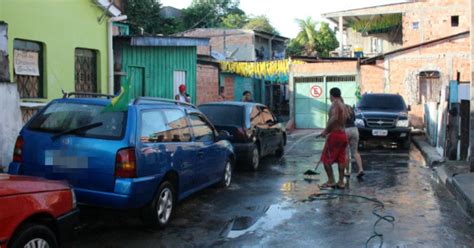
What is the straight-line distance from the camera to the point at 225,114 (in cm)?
1112

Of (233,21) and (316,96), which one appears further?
(233,21)

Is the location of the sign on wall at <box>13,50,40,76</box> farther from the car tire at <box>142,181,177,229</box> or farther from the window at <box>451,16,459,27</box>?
the window at <box>451,16,459,27</box>

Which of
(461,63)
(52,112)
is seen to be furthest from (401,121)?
(52,112)

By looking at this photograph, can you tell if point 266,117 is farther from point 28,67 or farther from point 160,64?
point 28,67

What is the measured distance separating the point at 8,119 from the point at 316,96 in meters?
18.1

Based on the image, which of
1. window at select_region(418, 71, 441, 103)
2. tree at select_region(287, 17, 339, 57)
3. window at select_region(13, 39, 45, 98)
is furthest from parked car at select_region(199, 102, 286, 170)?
tree at select_region(287, 17, 339, 57)

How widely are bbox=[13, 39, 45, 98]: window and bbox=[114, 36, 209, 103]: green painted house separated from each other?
2896 millimetres

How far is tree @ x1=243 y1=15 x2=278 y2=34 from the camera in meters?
53.2

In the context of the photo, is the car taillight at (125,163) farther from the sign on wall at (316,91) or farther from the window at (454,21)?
the window at (454,21)

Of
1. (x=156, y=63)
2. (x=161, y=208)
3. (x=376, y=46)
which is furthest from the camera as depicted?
(x=376, y=46)

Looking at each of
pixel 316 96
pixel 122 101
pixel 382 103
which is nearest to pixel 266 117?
pixel 382 103

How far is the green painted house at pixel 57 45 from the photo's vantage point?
10.3 metres

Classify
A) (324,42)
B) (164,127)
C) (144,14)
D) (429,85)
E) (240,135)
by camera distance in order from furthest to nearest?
(324,42) → (144,14) → (429,85) → (240,135) → (164,127)

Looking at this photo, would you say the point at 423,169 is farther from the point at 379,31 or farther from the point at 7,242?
the point at 379,31
